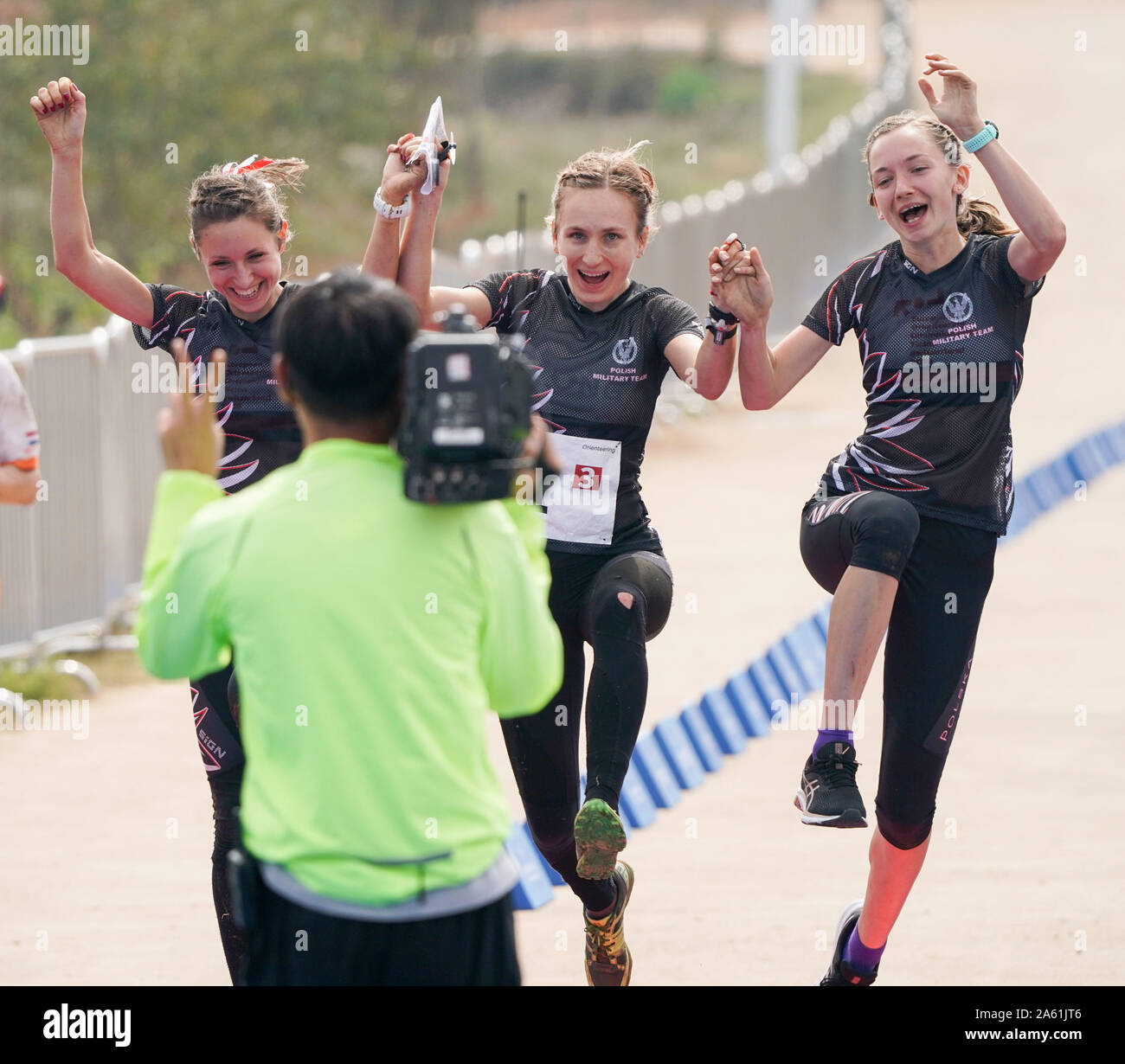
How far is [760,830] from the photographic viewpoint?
8266 millimetres

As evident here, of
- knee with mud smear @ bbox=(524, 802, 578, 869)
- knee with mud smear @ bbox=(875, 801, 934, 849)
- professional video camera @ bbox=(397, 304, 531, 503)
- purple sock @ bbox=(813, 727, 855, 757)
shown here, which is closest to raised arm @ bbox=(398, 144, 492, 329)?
knee with mud smear @ bbox=(524, 802, 578, 869)

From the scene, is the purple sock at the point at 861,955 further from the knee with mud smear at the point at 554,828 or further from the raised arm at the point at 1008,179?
the raised arm at the point at 1008,179

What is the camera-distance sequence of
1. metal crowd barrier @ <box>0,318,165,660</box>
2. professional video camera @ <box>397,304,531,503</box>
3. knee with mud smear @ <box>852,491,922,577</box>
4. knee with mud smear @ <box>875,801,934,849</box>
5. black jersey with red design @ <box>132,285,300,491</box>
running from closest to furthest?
1. professional video camera @ <box>397,304,531,503</box>
2. knee with mud smear @ <box>852,491,922,577</box>
3. black jersey with red design @ <box>132,285,300,491</box>
4. knee with mud smear @ <box>875,801,934,849</box>
5. metal crowd barrier @ <box>0,318,165,660</box>

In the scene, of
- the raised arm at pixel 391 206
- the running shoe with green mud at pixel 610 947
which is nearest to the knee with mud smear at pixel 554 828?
the running shoe with green mud at pixel 610 947

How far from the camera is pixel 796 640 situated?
10.7 meters

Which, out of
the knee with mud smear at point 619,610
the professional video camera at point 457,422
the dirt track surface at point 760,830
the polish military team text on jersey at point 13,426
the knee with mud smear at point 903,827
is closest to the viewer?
the professional video camera at point 457,422

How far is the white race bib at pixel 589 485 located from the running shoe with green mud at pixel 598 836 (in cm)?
81

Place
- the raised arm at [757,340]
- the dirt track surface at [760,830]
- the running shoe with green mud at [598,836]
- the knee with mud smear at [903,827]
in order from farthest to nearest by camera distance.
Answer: the dirt track surface at [760,830] < the knee with mud smear at [903,827] < the raised arm at [757,340] < the running shoe with green mud at [598,836]

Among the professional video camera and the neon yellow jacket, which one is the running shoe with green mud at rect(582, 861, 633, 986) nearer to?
the neon yellow jacket

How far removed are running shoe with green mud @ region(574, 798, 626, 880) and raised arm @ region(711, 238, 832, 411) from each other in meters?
1.18

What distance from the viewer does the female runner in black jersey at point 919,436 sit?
5.21 m

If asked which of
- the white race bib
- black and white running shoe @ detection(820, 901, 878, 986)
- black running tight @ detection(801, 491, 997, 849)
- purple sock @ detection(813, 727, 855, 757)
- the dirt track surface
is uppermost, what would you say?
the white race bib

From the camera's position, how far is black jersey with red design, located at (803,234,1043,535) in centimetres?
530

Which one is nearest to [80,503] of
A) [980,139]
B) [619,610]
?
[619,610]
